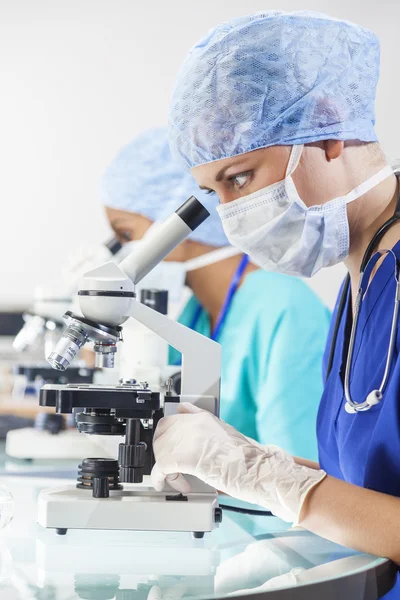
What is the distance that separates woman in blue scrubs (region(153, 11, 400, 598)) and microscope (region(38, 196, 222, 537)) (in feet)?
0.16

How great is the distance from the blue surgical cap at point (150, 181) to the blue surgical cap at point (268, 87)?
1.29m

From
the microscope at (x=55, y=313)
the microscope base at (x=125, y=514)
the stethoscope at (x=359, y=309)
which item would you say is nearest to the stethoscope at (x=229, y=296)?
the microscope at (x=55, y=313)

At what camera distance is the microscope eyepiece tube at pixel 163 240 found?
1.45m

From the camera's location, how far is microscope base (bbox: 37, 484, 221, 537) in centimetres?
129

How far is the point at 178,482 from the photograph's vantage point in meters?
1.36

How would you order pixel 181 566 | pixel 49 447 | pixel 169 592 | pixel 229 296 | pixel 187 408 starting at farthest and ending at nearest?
pixel 229 296 < pixel 49 447 < pixel 187 408 < pixel 181 566 < pixel 169 592

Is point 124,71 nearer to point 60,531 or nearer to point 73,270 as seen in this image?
point 73,270

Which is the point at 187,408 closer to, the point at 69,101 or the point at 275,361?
the point at 275,361

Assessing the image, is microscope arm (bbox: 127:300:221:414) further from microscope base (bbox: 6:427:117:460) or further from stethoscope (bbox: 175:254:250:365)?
stethoscope (bbox: 175:254:250:365)

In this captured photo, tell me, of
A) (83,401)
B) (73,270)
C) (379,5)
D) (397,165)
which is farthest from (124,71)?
(83,401)

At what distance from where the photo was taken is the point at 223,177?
1.54m

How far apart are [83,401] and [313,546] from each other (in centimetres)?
45

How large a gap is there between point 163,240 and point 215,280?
154 cm

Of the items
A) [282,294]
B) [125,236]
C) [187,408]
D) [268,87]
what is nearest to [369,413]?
[187,408]
